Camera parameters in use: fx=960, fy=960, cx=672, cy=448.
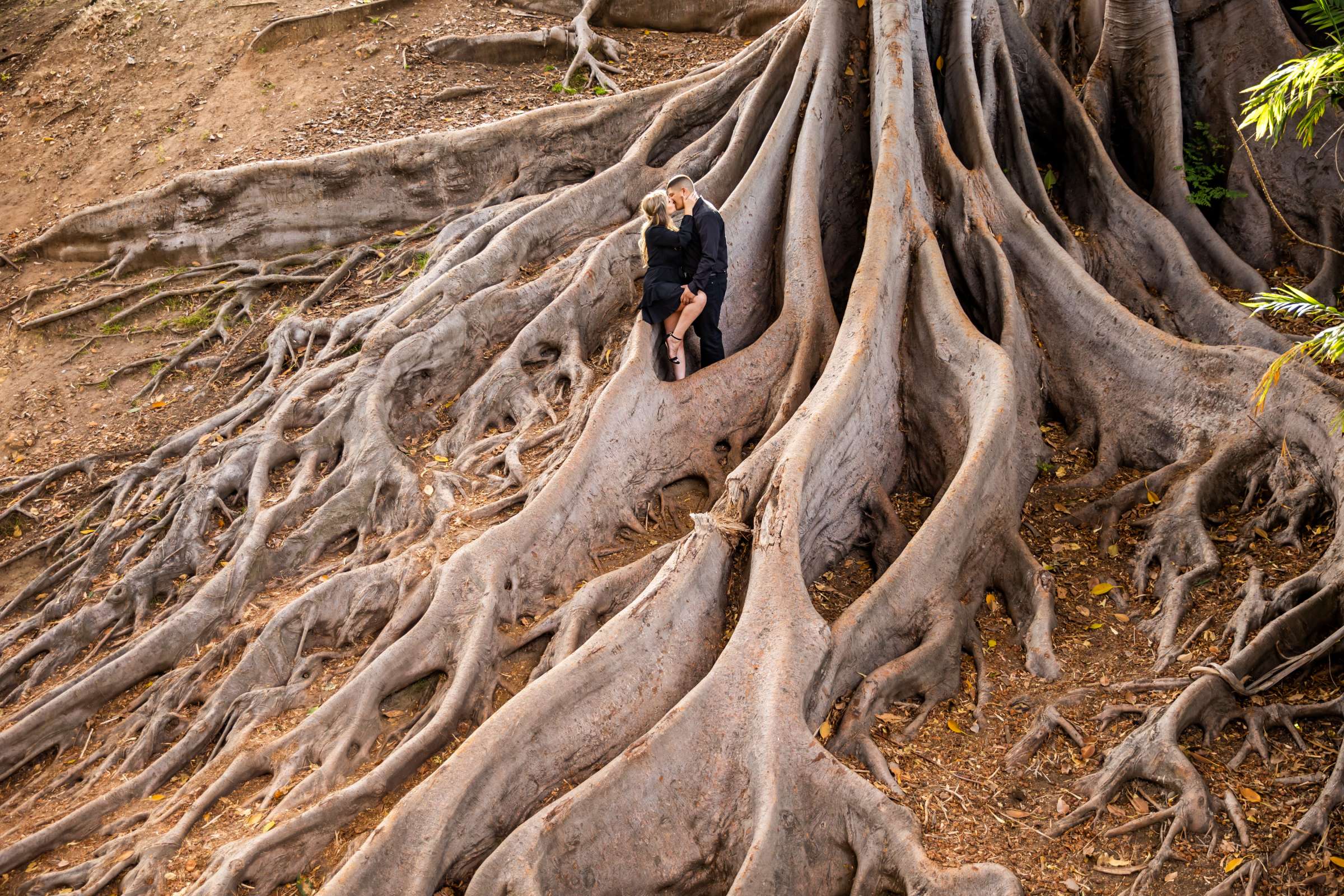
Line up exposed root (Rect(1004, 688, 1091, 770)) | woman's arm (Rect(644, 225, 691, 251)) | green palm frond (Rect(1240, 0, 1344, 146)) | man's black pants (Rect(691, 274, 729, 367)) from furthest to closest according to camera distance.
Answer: man's black pants (Rect(691, 274, 729, 367)) → woman's arm (Rect(644, 225, 691, 251)) → exposed root (Rect(1004, 688, 1091, 770)) → green palm frond (Rect(1240, 0, 1344, 146))

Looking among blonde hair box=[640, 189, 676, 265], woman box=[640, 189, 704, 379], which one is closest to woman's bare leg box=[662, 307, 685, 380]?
woman box=[640, 189, 704, 379]

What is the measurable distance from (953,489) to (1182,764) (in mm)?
1824

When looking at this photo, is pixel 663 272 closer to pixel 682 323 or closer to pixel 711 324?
pixel 682 323

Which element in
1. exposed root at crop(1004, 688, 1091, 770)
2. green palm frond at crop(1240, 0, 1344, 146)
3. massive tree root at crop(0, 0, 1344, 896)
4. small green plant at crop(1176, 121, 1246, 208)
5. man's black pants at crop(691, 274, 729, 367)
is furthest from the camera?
small green plant at crop(1176, 121, 1246, 208)

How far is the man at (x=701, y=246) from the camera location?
6004mm

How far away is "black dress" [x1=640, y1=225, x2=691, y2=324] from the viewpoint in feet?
20.2

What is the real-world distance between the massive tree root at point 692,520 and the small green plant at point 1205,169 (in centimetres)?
34

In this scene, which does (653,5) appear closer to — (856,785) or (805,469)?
(805,469)

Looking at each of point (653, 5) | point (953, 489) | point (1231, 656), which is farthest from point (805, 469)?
point (653, 5)

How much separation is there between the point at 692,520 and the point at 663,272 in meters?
1.64

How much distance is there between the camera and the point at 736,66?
9078 mm

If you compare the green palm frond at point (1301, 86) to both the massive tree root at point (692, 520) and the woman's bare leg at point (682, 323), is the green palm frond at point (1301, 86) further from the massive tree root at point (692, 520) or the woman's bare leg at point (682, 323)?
the woman's bare leg at point (682, 323)

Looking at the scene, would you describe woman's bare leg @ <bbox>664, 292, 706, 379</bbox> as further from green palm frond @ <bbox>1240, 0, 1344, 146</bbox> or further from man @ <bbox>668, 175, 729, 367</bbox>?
green palm frond @ <bbox>1240, 0, 1344, 146</bbox>

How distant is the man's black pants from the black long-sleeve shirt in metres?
0.06
